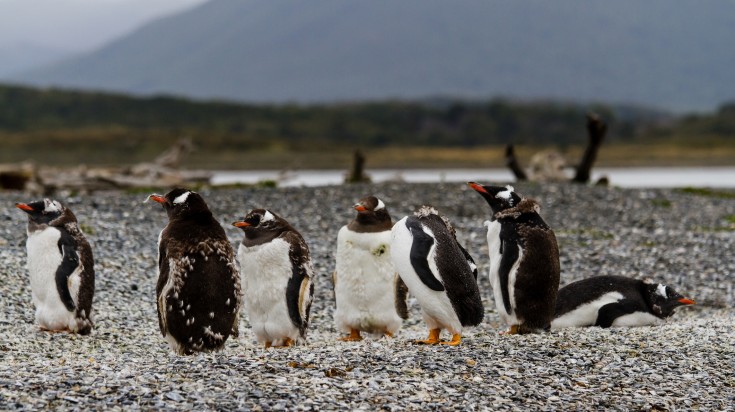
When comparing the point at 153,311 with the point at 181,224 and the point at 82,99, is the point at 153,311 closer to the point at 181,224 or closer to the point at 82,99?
the point at 181,224

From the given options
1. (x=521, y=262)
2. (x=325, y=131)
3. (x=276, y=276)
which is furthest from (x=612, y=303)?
(x=325, y=131)

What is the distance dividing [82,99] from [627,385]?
86729 millimetres

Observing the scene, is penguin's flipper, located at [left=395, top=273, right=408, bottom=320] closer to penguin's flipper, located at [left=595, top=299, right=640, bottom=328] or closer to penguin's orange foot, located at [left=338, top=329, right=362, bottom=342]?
penguin's orange foot, located at [left=338, top=329, right=362, bottom=342]

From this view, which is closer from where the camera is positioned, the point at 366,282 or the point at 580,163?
the point at 366,282

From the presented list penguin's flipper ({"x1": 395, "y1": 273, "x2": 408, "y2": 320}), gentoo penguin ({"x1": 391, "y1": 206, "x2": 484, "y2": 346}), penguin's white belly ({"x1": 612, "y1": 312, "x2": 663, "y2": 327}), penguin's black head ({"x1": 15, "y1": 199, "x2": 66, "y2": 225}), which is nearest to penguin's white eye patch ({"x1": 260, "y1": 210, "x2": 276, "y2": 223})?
gentoo penguin ({"x1": 391, "y1": 206, "x2": 484, "y2": 346})

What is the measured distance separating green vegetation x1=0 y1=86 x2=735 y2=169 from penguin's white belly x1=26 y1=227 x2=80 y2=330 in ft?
158

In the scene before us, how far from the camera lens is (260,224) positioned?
787cm

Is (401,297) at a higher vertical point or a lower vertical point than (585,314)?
higher

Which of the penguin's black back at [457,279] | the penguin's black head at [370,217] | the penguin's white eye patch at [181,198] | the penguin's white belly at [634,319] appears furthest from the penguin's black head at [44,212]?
the penguin's white belly at [634,319]

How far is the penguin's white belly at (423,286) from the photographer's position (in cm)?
757

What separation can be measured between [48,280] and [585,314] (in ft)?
16.1

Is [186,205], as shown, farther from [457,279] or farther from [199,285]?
[457,279]

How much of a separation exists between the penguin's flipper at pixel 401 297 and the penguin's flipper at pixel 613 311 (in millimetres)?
1972

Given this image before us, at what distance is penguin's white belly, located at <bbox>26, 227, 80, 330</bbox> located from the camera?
852 cm
